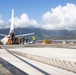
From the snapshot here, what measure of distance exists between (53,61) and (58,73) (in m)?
3.39

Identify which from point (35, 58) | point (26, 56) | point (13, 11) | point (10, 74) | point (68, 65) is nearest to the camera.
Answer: point (10, 74)

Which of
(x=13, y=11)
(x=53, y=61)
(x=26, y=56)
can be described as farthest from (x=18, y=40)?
(x=53, y=61)

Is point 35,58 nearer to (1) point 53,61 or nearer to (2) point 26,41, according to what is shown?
(1) point 53,61

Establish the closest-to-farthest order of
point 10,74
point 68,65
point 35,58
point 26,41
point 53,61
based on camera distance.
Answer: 1. point 10,74
2. point 68,65
3. point 53,61
4. point 35,58
5. point 26,41

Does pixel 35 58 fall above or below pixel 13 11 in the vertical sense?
below

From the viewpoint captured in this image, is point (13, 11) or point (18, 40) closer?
point (18, 40)

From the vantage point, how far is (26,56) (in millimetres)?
28156

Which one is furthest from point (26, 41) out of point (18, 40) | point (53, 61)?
point (53, 61)

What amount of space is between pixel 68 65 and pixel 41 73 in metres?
1.80

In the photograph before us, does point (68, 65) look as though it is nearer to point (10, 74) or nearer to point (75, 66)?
point (75, 66)

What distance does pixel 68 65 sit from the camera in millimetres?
17578

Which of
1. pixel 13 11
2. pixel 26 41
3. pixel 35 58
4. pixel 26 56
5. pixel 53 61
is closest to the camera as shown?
pixel 53 61

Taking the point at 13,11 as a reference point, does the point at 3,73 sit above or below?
below

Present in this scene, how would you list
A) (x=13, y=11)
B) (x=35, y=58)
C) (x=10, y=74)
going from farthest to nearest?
(x=13, y=11)
(x=35, y=58)
(x=10, y=74)
